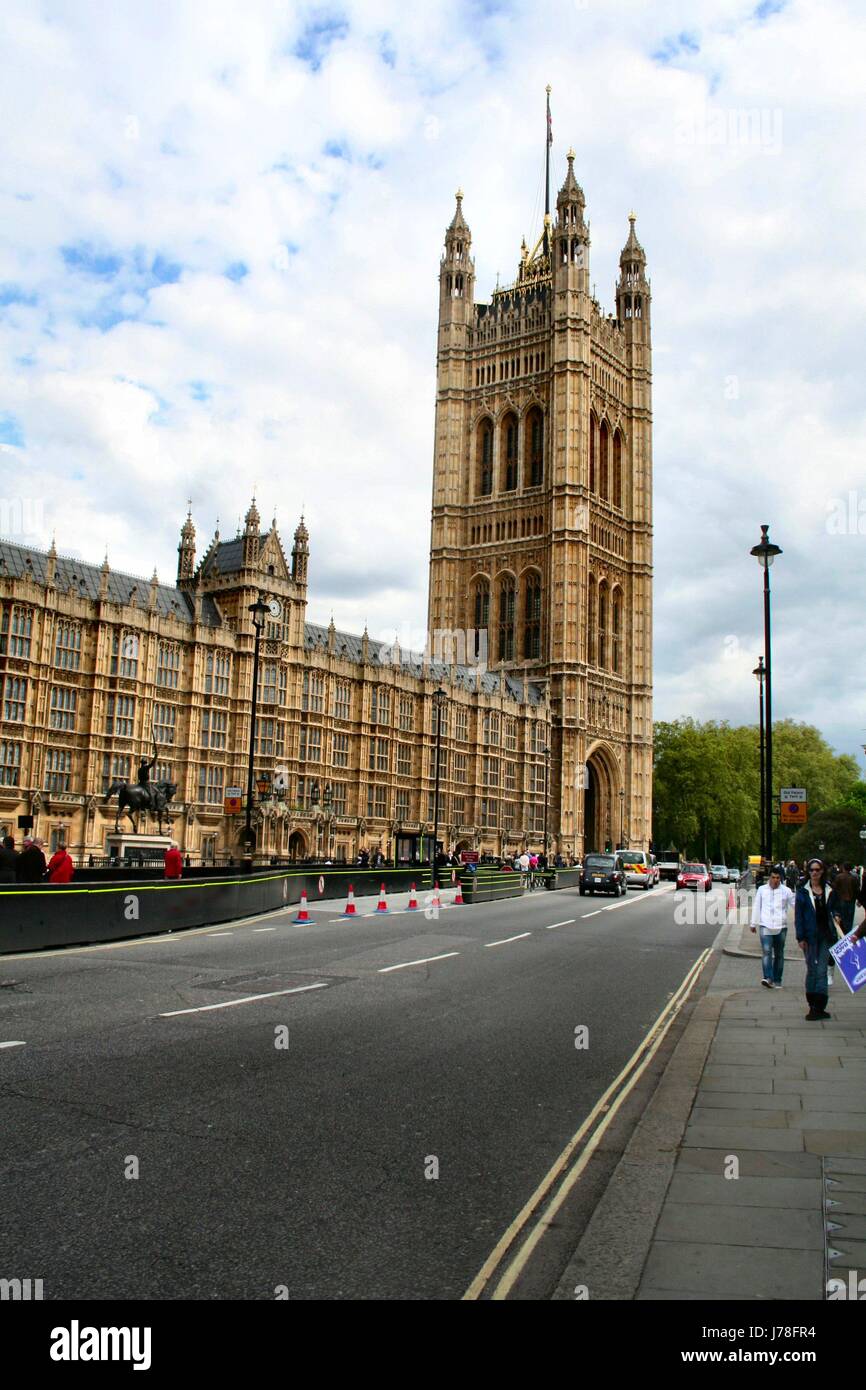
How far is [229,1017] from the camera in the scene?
11.2m

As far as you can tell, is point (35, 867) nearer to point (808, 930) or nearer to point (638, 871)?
point (808, 930)

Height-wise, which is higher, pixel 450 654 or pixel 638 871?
pixel 450 654

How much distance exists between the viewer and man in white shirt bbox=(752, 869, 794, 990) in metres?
15.4

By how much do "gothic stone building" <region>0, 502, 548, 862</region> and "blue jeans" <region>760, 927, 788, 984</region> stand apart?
119ft

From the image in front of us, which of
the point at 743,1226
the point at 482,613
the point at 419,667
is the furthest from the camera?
the point at 482,613

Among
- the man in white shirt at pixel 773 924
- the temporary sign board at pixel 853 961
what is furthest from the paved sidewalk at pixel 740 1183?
the man in white shirt at pixel 773 924

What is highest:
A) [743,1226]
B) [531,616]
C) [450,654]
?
[531,616]

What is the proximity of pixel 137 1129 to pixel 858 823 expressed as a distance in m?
51.4

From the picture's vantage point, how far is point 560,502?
329 ft

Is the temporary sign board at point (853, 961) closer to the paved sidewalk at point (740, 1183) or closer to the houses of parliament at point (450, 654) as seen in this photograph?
the paved sidewalk at point (740, 1183)

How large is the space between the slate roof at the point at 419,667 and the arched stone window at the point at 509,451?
2061 cm

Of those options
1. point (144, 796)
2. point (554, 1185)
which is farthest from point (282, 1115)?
point (144, 796)

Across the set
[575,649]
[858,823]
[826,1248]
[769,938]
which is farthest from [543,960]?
[575,649]

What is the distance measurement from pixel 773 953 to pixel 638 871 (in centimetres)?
4677
